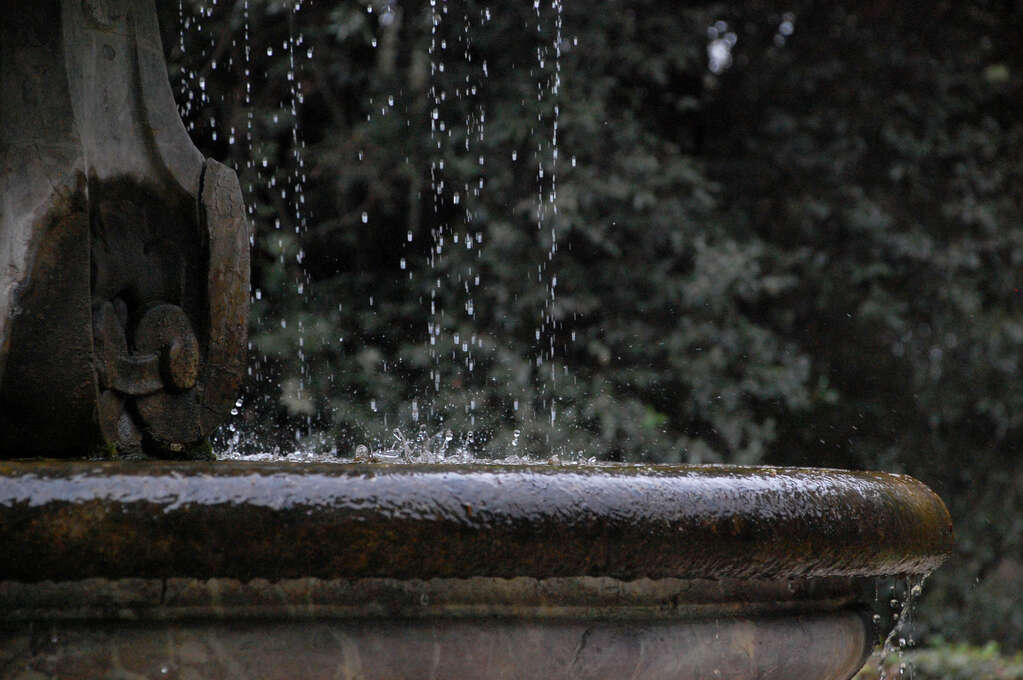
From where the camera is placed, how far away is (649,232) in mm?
5777

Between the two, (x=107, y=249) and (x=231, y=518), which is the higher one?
(x=107, y=249)

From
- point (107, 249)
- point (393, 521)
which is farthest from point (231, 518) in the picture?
point (107, 249)

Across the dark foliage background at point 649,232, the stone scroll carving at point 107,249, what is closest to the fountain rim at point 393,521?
the stone scroll carving at point 107,249

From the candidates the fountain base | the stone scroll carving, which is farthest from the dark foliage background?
the fountain base

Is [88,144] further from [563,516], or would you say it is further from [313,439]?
[313,439]

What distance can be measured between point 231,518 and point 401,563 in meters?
0.18

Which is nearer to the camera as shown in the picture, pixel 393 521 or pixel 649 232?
pixel 393 521

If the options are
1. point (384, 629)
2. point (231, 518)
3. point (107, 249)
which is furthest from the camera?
point (107, 249)

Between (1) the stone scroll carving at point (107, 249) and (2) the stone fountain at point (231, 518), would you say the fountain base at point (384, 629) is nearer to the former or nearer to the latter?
(2) the stone fountain at point (231, 518)

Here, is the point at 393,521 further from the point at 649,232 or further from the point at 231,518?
the point at 649,232

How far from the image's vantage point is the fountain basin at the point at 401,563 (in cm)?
110

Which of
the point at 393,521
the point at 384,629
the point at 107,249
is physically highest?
the point at 107,249

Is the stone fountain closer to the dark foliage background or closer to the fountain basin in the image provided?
the fountain basin

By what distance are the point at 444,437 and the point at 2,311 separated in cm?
375
